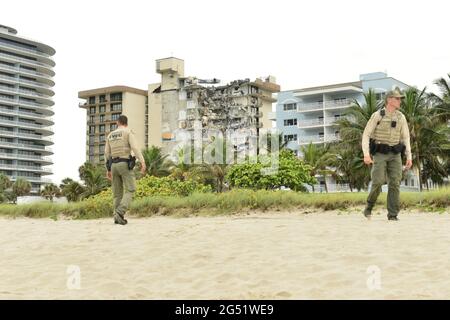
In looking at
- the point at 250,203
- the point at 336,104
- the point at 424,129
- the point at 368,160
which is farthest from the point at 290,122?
the point at 368,160

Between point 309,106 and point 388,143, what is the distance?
6809 cm

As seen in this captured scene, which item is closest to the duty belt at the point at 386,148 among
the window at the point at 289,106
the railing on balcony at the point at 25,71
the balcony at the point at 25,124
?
the window at the point at 289,106

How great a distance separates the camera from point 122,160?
1031 cm

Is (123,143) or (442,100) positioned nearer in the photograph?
(123,143)

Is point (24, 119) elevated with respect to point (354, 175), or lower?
elevated

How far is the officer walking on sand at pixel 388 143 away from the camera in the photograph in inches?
359

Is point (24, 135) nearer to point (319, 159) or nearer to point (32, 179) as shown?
point (32, 179)

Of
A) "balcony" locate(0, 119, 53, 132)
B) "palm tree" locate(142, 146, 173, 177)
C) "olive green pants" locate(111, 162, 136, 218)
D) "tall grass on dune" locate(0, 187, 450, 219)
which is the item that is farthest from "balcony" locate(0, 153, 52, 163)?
"olive green pants" locate(111, 162, 136, 218)

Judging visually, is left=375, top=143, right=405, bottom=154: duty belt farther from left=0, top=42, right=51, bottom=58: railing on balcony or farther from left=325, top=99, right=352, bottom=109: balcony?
left=0, top=42, right=51, bottom=58: railing on balcony

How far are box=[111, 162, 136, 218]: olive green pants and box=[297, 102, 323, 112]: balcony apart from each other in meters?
66.3
